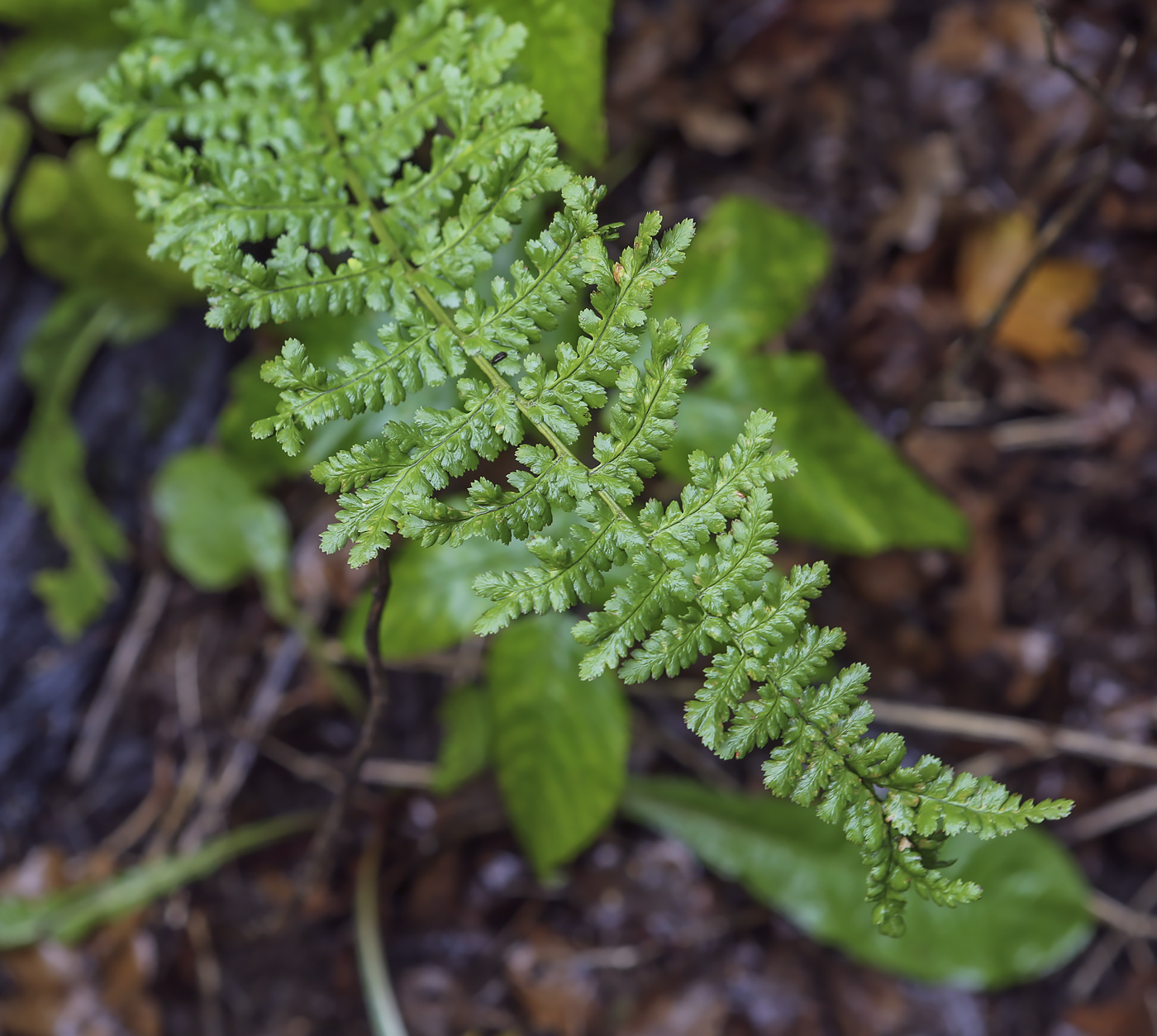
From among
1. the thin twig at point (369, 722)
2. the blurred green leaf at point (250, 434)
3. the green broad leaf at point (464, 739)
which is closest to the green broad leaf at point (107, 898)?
the thin twig at point (369, 722)

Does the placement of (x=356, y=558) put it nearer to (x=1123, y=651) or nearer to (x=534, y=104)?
(x=534, y=104)

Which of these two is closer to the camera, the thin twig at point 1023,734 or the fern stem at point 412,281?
the fern stem at point 412,281

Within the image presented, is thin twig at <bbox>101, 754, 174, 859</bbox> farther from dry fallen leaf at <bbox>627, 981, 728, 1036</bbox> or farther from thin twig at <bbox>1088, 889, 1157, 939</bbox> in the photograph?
thin twig at <bbox>1088, 889, 1157, 939</bbox>

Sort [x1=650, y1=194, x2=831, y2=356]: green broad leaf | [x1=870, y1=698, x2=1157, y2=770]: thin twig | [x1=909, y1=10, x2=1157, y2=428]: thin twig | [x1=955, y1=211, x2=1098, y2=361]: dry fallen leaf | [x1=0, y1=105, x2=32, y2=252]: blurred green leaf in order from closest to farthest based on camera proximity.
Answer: [x1=909, y1=10, x2=1157, y2=428]: thin twig → [x1=650, y1=194, x2=831, y2=356]: green broad leaf → [x1=0, y1=105, x2=32, y2=252]: blurred green leaf → [x1=870, y1=698, x2=1157, y2=770]: thin twig → [x1=955, y1=211, x2=1098, y2=361]: dry fallen leaf

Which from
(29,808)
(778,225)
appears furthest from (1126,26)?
(29,808)

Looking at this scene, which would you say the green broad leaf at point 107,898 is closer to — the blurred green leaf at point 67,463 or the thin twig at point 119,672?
the thin twig at point 119,672

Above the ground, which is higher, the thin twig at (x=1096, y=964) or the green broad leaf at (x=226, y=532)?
the green broad leaf at (x=226, y=532)

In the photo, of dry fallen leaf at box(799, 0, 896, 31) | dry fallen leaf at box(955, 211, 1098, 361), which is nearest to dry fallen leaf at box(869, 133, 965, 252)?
dry fallen leaf at box(955, 211, 1098, 361)
